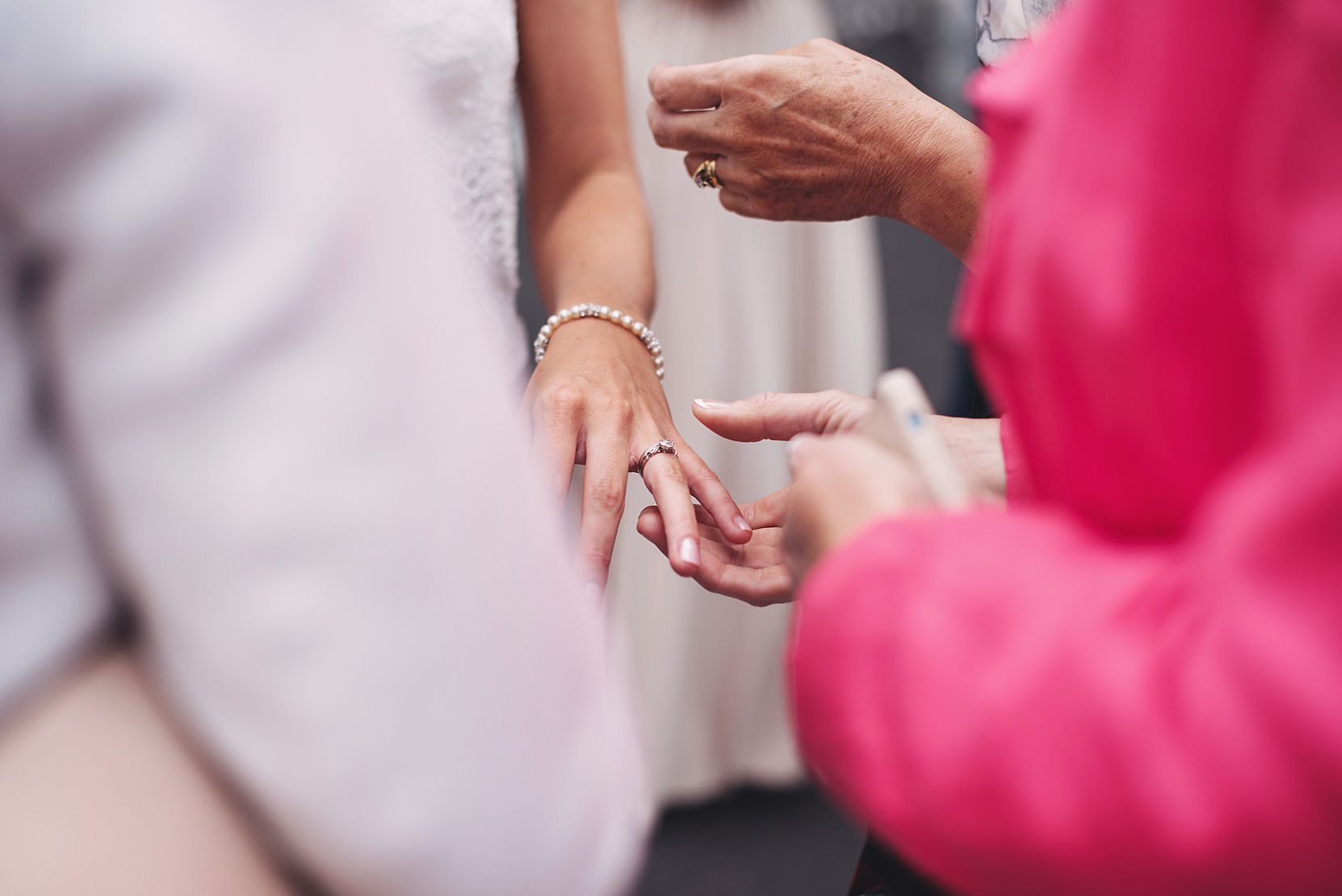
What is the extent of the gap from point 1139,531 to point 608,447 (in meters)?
0.49

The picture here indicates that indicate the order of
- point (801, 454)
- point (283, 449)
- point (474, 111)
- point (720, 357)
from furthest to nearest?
1. point (720, 357)
2. point (474, 111)
3. point (801, 454)
4. point (283, 449)

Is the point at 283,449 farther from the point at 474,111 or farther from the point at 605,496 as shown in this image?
the point at 474,111

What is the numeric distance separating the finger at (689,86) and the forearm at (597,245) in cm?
16


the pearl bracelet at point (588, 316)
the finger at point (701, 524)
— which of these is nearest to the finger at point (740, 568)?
the finger at point (701, 524)

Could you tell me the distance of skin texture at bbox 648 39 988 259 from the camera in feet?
2.64

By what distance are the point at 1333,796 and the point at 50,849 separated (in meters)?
0.39

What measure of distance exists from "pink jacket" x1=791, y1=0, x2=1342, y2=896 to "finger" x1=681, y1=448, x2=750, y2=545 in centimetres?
36

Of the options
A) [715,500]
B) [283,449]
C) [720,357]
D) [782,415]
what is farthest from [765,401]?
[720,357]

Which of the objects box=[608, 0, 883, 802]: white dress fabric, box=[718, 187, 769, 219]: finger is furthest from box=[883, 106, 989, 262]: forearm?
box=[608, 0, 883, 802]: white dress fabric

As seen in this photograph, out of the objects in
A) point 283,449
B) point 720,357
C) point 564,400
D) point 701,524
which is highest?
point 283,449

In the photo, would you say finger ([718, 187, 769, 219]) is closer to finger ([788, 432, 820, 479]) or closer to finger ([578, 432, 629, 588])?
finger ([578, 432, 629, 588])

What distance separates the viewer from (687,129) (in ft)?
2.94

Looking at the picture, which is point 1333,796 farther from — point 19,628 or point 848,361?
point 848,361

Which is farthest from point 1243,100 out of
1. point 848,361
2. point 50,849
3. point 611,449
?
point 848,361
